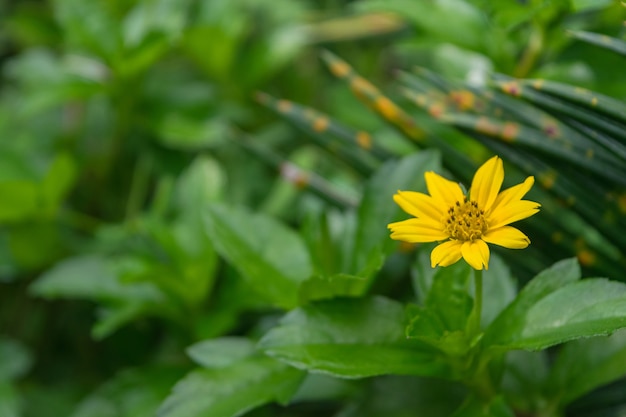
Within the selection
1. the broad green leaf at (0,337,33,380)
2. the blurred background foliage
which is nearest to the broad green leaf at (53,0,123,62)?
the blurred background foliage

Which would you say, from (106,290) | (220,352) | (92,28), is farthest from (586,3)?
(92,28)

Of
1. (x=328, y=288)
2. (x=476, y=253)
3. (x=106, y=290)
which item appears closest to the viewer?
(x=476, y=253)

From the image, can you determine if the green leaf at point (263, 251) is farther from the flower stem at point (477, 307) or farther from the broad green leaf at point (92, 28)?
the broad green leaf at point (92, 28)

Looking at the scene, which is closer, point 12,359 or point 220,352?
point 220,352

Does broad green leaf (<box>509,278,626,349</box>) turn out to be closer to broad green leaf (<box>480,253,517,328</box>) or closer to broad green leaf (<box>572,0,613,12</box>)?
broad green leaf (<box>480,253,517,328</box>)

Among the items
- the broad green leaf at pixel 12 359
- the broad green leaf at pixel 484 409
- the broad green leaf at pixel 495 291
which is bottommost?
the broad green leaf at pixel 484 409

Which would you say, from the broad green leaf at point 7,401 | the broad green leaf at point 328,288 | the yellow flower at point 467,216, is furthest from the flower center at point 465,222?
the broad green leaf at point 7,401

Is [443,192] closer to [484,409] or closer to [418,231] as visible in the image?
[418,231]
